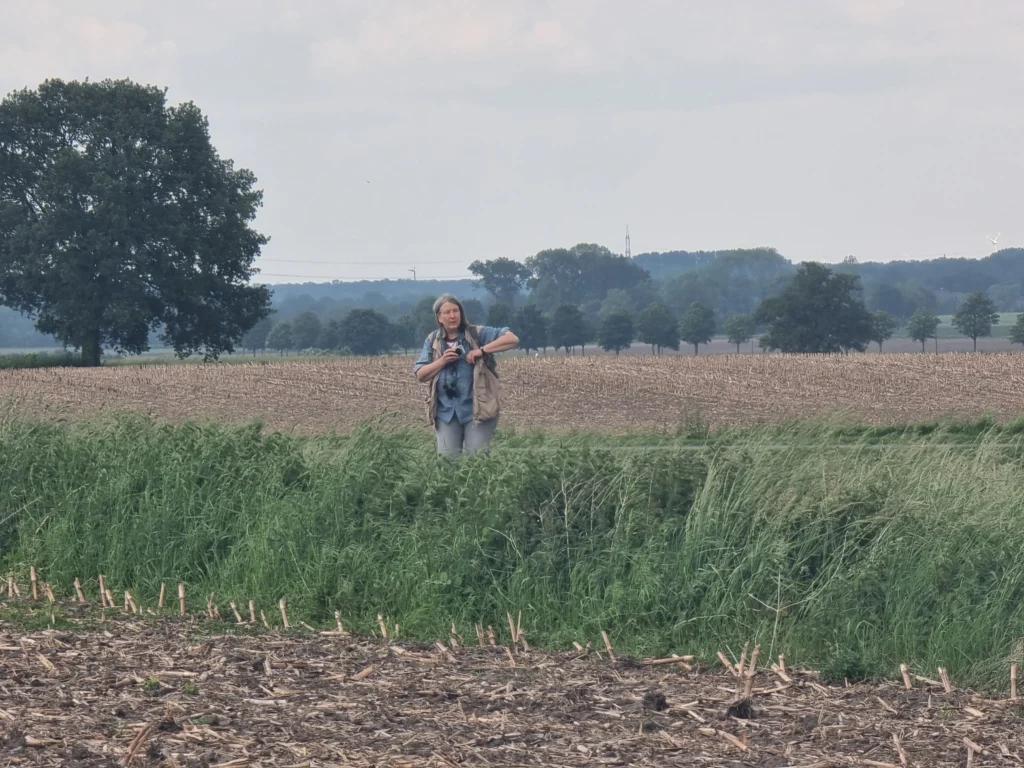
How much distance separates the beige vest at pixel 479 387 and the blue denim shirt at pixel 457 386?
0.04 metres

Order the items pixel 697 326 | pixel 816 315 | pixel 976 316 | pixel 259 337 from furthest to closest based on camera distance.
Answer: pixel 259 337 < pixel 697 326 < pixel 976 316 < pixel 816 315

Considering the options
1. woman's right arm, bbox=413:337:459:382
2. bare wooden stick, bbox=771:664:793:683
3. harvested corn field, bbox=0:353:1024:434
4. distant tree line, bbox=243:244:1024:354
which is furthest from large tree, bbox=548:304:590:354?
bare wooden stick, bbox=771:664:793:683

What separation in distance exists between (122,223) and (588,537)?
5065 cm

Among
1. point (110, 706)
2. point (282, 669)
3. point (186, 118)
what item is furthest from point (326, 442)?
point (186, 118)

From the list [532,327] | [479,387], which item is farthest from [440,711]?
[532,327]

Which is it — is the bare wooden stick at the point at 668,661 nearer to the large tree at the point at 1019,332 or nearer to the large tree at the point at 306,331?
the large tree at the point at 1019,332

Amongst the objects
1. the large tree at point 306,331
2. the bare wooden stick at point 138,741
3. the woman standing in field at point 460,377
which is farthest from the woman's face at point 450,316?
the large tree at point 306,331

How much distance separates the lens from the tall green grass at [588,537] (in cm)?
773

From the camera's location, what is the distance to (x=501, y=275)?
19250 cm

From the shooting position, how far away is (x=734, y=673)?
6.88 meters

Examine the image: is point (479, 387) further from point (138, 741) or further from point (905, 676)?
point (138, 741)

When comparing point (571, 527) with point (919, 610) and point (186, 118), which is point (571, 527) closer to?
point (919, 610)

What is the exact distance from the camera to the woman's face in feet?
34.8

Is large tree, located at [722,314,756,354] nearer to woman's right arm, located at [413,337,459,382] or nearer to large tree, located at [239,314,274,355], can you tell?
large tree, located at [239,314,274,355]
